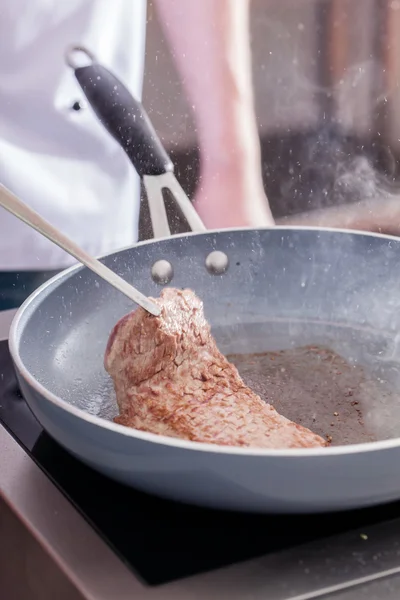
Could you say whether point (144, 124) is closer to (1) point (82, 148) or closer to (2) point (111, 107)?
(2) point (111, 107)

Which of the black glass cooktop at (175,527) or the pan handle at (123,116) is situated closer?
the black glass cooktop at (175,527)

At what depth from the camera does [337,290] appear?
1.16 meters

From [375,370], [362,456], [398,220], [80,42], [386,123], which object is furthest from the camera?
[386,123]

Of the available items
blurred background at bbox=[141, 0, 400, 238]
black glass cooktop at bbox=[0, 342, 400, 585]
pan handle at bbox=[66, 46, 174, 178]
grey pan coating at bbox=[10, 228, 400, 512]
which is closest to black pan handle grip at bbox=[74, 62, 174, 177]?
pan handle at bbox=[66, 46, 174, 178]

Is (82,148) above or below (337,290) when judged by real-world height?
above

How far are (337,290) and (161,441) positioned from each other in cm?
65

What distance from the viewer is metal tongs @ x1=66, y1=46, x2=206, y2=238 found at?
44.4 inches

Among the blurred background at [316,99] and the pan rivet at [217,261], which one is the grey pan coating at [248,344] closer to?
the pan rivet at [217,261]

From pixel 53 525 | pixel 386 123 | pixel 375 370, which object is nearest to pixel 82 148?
pixel 375 370

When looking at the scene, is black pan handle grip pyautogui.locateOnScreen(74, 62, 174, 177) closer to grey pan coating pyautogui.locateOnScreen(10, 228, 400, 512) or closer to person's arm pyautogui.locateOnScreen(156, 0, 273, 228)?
grey pan coating pyautogui.locateOnScreen(10, 228, 400, 512)

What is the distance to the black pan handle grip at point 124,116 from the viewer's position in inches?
44.5

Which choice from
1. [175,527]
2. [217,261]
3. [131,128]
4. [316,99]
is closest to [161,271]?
[217,261]

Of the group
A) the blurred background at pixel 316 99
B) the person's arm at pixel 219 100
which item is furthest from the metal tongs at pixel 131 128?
the blurred background at pixel 316 99

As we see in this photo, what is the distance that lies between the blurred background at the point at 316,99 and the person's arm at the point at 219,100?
995 millimetres
